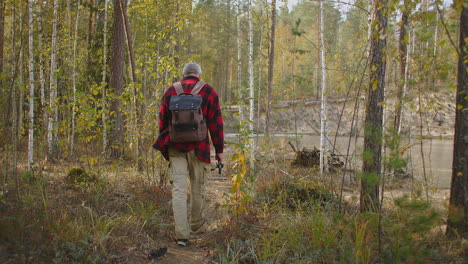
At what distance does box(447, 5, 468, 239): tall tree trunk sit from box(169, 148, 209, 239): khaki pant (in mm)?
2581

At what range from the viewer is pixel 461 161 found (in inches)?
125

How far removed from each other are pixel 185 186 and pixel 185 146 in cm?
46

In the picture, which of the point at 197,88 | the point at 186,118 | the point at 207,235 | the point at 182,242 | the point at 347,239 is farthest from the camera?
the point at 207,235

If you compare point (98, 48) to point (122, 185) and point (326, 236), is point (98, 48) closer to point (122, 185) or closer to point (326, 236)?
point (122, 185)

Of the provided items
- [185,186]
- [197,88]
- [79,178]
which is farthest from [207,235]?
[79,178]

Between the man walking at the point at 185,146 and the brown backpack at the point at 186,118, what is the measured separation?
0.02m

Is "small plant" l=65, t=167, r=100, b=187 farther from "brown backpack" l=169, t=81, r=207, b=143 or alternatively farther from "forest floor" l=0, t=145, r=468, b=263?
"brown backpack" l=169, t=81, r=207, b=143

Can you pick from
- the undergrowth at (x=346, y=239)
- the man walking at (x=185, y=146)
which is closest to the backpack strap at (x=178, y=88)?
the man walking at (x=185, y=146)

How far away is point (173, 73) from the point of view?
5504mm

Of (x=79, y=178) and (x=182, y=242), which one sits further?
(x=79, y=178)

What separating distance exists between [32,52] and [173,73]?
2717mm

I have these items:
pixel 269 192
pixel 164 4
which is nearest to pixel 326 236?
pixel 269 192

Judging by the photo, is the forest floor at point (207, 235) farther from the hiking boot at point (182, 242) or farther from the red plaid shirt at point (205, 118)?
the red plaid shirt at point (205, 118)

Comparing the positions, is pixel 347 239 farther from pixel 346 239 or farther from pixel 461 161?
pixel 461 161
